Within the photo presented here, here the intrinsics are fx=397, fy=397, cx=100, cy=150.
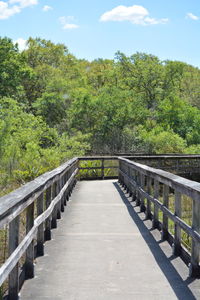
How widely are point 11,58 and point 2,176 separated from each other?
79.7ft

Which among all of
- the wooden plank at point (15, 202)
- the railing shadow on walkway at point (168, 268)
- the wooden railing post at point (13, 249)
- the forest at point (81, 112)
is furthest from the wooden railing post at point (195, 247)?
the forest at point (81, 112)

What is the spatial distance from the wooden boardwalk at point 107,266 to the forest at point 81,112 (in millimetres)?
7495

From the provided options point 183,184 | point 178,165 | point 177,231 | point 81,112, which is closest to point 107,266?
point 177,231

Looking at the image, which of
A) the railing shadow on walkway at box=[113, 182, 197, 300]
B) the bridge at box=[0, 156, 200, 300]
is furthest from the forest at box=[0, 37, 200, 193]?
the railing shadow on walkway at box=[113, 182, 197, 300]

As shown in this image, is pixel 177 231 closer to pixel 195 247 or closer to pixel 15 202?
pixel 195 247

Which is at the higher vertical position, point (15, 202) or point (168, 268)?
point (15, 202)

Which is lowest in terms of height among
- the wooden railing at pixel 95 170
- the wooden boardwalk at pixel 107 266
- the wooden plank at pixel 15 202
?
the wooden boardwalk at pixel 107 266

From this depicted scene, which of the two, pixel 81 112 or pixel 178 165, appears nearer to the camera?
pixel 178 165

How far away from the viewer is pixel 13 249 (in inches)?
142

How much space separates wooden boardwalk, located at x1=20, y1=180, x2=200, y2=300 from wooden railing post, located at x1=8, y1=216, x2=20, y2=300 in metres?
0.18

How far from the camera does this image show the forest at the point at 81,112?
19.3 metres

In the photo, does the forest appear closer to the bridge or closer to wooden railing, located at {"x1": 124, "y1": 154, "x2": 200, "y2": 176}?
wooden railing, located at {"x1": 124, "y1": 154, "x2": 200, "y2": 176}

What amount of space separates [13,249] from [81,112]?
1205 inches

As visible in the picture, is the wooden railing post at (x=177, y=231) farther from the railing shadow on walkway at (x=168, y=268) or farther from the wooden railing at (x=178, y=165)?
the wooden railing at (x=178, y=165)
